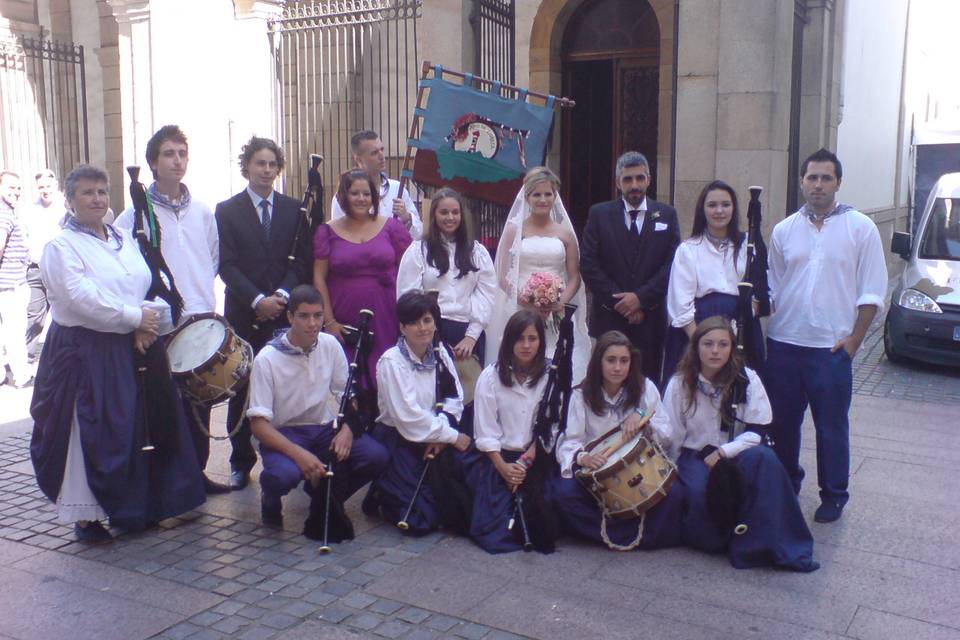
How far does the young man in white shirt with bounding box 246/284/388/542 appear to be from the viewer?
4969mm

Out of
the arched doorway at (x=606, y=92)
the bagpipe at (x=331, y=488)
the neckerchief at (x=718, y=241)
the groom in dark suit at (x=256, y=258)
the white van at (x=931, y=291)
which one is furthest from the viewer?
the arched doorway at (x=606, y=92)

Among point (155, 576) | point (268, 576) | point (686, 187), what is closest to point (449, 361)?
point (268, 576)

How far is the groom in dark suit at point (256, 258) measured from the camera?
5.68 m

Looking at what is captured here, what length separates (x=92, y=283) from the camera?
15.3ft

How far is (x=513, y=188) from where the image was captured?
7.03m

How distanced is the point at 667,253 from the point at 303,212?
7.31ft

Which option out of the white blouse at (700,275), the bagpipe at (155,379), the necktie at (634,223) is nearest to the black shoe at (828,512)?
the white blouse at (700,275)

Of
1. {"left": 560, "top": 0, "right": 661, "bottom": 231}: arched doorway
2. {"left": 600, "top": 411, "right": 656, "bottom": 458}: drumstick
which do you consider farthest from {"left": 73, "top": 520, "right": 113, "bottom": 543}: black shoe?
{"left": 560, "top": 0, "right": 661, "bottom": 231}: arched doorway

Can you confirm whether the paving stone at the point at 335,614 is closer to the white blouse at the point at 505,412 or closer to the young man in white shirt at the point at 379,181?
the white blouse at the point at 505,412

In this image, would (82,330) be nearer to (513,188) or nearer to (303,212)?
(303,212)

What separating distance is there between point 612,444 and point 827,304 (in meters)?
1.49

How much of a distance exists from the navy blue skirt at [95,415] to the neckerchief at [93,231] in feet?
1.51

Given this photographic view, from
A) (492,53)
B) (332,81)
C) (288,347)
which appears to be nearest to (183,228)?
(288,347)

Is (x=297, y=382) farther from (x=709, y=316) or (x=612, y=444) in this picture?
(x=709, y=316)
